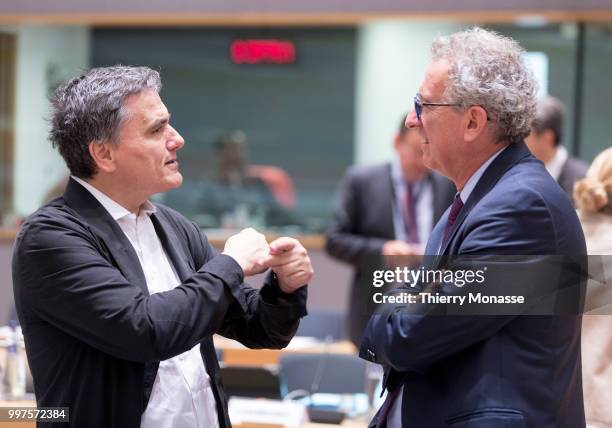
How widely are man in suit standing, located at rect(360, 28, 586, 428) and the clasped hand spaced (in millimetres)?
211

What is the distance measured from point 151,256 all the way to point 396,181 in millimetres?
2690

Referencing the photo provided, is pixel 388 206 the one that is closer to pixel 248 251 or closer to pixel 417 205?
pixel 417 205

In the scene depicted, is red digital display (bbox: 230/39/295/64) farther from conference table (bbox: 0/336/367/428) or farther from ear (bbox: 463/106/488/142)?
ear (bbox: 463/106/488/142)


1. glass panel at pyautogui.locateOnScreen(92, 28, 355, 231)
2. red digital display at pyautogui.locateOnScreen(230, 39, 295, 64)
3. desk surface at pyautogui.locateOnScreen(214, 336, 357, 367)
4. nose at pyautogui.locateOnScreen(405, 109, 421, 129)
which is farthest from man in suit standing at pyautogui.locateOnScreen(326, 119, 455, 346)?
red digital display at pyautogui.locateOnScreen(230, 39, 295, 64)

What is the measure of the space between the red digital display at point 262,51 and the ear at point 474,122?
6163 millimetres

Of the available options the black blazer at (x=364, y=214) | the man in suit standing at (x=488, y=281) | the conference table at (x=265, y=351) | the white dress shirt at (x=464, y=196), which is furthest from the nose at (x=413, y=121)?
the black blazer at (x=364, y=214)

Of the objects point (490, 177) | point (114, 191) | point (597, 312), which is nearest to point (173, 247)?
point (114, 191)

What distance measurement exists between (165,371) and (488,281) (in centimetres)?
74

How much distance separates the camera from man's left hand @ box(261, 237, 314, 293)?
208cm

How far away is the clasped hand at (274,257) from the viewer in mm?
2029

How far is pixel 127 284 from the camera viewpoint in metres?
1.92

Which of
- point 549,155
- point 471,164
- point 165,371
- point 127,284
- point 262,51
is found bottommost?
point 165,371

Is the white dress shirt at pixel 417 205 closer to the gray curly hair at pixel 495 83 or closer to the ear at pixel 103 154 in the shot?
the gray curly hair at pixel 495 83

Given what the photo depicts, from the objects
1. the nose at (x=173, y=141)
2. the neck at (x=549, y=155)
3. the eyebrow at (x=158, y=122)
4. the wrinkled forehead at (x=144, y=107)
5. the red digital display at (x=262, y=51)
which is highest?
the red digital display at (x=262, y=51)
